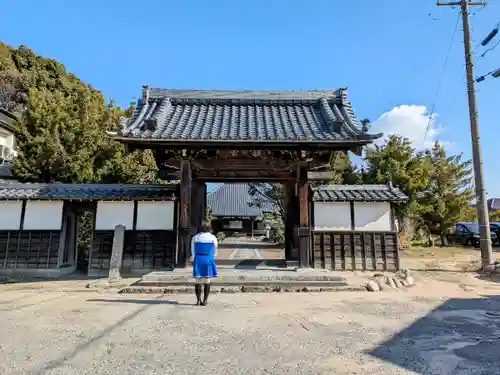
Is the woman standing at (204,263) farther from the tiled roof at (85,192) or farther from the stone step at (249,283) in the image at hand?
the tiled roof at (85,192)

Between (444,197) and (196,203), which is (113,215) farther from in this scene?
(444,197)

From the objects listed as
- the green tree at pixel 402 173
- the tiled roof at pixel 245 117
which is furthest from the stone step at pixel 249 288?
the green tree at pixel 402 173

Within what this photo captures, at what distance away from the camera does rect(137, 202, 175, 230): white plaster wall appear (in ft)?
35.6

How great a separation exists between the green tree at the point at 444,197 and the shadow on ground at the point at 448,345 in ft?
56.7

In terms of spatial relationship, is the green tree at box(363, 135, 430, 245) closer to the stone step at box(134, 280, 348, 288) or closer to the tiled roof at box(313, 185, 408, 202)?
the tiled roof at box(313, 185, 408, 202)

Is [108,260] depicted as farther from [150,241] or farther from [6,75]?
[6,75]

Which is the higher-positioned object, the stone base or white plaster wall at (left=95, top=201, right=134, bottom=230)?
white plaster wall at (left=95, top=201, right=134, bottom=230)

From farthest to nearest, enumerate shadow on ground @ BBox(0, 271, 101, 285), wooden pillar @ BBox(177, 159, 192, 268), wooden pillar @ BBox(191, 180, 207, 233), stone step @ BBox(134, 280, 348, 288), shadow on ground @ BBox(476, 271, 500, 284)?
wooden pillar @ BBox(191, 180, 207, 233) < shadow on ground @ BBox(476, 271, 500, 284) < shadow on ground @ BBox(0, 271, 101, 285) < wooden pillar @ BBox(177, 159, 192, 268) < stone step @ BBox(134, 280, 348, 288)

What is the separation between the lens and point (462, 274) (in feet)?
37.1

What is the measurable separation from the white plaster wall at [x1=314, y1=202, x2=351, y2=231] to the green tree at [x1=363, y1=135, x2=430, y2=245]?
31.3 feet

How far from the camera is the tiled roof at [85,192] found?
35.1 feet

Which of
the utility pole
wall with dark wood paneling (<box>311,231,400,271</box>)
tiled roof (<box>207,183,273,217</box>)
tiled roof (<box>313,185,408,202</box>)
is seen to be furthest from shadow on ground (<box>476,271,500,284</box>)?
tiled roof (<box>207,183,273,217</box>)

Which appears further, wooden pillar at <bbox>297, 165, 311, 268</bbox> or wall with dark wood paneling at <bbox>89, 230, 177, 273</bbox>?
wall with dark wood paneling at <bbox>89, 230, 177, 273</bbox>

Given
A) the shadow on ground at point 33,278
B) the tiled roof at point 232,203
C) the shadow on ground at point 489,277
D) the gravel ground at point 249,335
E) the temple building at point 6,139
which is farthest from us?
the tiled roof at point 232,203
